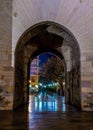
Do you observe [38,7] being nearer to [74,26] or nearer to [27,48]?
[74,26]

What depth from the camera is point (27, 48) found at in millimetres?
22453

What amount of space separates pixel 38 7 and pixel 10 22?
6.51 feet

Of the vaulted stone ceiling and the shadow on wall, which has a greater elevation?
the vaulted stone ceiling

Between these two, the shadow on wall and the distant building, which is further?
the distant building

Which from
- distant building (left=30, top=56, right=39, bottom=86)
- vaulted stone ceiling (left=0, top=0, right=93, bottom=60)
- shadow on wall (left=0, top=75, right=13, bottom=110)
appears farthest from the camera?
distant building (left=30, top=56, right=39, bottom=86)

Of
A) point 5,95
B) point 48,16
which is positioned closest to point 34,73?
point 48,16

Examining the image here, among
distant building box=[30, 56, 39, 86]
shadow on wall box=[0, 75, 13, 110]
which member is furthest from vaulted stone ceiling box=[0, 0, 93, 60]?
distant building box=[30, 56, 39, 86]

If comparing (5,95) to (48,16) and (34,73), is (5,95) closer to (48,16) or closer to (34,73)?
(48,16)

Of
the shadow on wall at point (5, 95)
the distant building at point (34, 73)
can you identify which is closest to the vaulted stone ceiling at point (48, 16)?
the shadow on wall at point (5, 95)

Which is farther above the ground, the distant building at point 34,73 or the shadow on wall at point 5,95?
the distant building at point 34,73

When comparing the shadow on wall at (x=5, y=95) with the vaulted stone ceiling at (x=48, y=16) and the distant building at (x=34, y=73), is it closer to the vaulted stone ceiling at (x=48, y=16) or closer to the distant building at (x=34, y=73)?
the vaulted stone ceiling at (x=48, y=16)

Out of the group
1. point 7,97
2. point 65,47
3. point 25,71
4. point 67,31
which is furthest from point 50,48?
point 7,97

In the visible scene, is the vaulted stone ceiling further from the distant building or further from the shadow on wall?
the distant building

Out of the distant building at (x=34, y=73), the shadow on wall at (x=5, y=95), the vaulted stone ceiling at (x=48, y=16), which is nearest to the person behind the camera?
the shadow on wall at (x=5, y=95)
